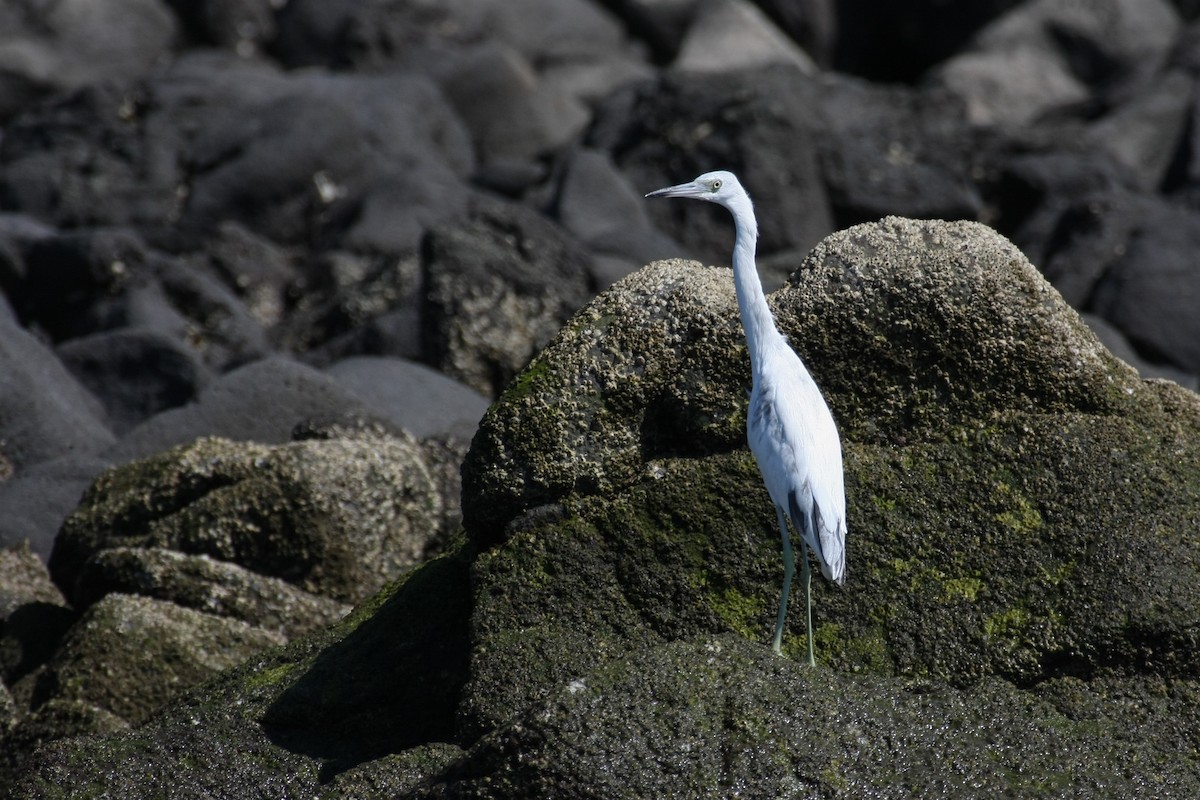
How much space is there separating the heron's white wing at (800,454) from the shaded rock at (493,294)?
6.85m

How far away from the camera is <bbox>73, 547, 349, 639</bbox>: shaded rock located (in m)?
6.68

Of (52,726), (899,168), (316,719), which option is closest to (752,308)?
(316,719)

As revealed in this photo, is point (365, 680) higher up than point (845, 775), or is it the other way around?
point (845, 775)

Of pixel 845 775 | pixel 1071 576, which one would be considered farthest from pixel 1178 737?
pixel 845 775

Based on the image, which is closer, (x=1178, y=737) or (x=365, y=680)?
(x=1178, y=737)

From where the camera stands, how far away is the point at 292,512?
696cm

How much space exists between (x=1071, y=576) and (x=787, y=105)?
1205 cm

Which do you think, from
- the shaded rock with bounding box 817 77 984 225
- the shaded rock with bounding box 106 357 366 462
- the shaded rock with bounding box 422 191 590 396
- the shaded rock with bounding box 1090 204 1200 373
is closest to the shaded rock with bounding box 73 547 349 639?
the shaded rock with bounding box 106 357 366 462

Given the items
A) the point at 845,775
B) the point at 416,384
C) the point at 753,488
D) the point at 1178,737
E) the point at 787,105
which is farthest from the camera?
the point at 787,105

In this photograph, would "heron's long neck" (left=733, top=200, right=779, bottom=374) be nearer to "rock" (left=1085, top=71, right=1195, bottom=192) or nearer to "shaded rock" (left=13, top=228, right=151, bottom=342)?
"shaded rock" (left=13, top=228, right=151, bottom=342)

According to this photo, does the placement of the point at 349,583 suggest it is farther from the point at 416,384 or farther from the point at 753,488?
the point at 416,384

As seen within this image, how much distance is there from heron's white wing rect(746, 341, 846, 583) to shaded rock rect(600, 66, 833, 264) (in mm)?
9754

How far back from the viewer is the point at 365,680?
533 centimetres

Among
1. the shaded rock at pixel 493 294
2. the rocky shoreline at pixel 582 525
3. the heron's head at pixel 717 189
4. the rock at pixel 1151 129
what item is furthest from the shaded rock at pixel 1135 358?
the heron's head at pixel 717 189
